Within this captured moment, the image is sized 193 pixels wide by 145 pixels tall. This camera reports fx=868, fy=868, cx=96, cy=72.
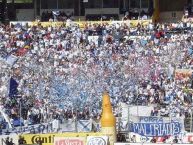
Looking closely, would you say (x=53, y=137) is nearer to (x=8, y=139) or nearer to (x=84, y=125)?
(x=8, y=139)

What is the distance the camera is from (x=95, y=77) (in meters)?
44.1

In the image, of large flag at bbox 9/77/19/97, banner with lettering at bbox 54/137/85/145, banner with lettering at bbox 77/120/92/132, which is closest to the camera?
banner with lettering at bbox 54/137/85/145

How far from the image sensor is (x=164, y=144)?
33.0 meters

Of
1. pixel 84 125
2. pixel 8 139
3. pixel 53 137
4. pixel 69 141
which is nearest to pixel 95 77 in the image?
pixel 84 125

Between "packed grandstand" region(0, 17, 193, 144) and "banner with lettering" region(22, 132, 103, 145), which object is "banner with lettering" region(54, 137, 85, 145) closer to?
"banner with lettering" region(22, 132, 103, 145)

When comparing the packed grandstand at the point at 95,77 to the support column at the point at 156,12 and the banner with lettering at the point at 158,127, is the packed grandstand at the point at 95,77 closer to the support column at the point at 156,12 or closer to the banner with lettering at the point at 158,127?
the banner with lettering at the point at 158,127

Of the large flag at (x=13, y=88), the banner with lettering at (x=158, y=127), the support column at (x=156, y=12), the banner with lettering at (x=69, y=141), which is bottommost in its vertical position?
the banner with lettering at (x=69, y=141)

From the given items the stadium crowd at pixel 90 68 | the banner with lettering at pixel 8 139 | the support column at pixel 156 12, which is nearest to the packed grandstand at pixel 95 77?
the stadium crowd at pixel 90 68

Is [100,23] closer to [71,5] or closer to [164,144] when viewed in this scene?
[71,5]

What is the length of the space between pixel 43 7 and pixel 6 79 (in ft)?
61.7

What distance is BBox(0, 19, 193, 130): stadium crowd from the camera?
39.9 m

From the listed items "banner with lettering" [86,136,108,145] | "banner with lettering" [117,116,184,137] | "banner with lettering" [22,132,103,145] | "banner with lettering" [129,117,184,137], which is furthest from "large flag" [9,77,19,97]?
"banner with lettering" [86,136,108,145]

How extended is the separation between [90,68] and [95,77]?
247 centimetres

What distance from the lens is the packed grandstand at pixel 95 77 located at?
120ft
